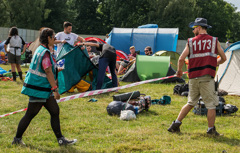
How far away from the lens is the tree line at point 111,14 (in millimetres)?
42250

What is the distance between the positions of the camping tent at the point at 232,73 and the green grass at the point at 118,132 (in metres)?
2.71

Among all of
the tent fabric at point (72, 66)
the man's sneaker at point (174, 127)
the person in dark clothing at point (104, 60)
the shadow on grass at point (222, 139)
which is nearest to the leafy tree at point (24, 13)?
the tent fabric at point (72, 66)

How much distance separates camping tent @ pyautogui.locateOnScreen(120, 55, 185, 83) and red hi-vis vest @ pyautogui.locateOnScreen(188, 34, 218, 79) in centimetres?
648

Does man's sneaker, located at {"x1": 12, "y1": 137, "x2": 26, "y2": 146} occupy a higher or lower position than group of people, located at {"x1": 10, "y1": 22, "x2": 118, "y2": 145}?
lower

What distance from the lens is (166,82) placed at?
11.6 meters

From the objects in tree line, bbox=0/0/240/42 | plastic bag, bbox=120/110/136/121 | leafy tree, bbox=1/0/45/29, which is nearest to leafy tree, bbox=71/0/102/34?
tree line, bbox=0/0/240/42

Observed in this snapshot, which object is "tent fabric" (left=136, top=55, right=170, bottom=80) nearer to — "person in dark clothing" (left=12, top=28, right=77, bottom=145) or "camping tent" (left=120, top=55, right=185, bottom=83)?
"camping tent" (left=120, top=55, right=185, bottom=83)

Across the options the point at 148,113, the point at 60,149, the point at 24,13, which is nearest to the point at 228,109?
the point at 148,113

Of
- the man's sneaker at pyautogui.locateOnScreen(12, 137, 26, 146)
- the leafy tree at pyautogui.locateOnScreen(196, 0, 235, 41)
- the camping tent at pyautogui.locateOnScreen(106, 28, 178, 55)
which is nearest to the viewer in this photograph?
the man's sneaker at pyautogui.locateOnScreen(12, 137, 26, 146)

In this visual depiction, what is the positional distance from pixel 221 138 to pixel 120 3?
44175 millimetres

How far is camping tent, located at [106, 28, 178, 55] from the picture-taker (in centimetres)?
2098

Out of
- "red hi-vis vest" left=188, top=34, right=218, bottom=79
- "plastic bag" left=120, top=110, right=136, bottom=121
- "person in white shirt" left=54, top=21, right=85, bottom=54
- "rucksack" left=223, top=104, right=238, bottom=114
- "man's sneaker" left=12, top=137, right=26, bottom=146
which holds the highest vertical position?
"red hi-vis vest" left=188, top=34, right=218, bottom=79

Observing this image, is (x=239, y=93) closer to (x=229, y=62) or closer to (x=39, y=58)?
(x=229, y=62)

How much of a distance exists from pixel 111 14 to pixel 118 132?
4420 cm
